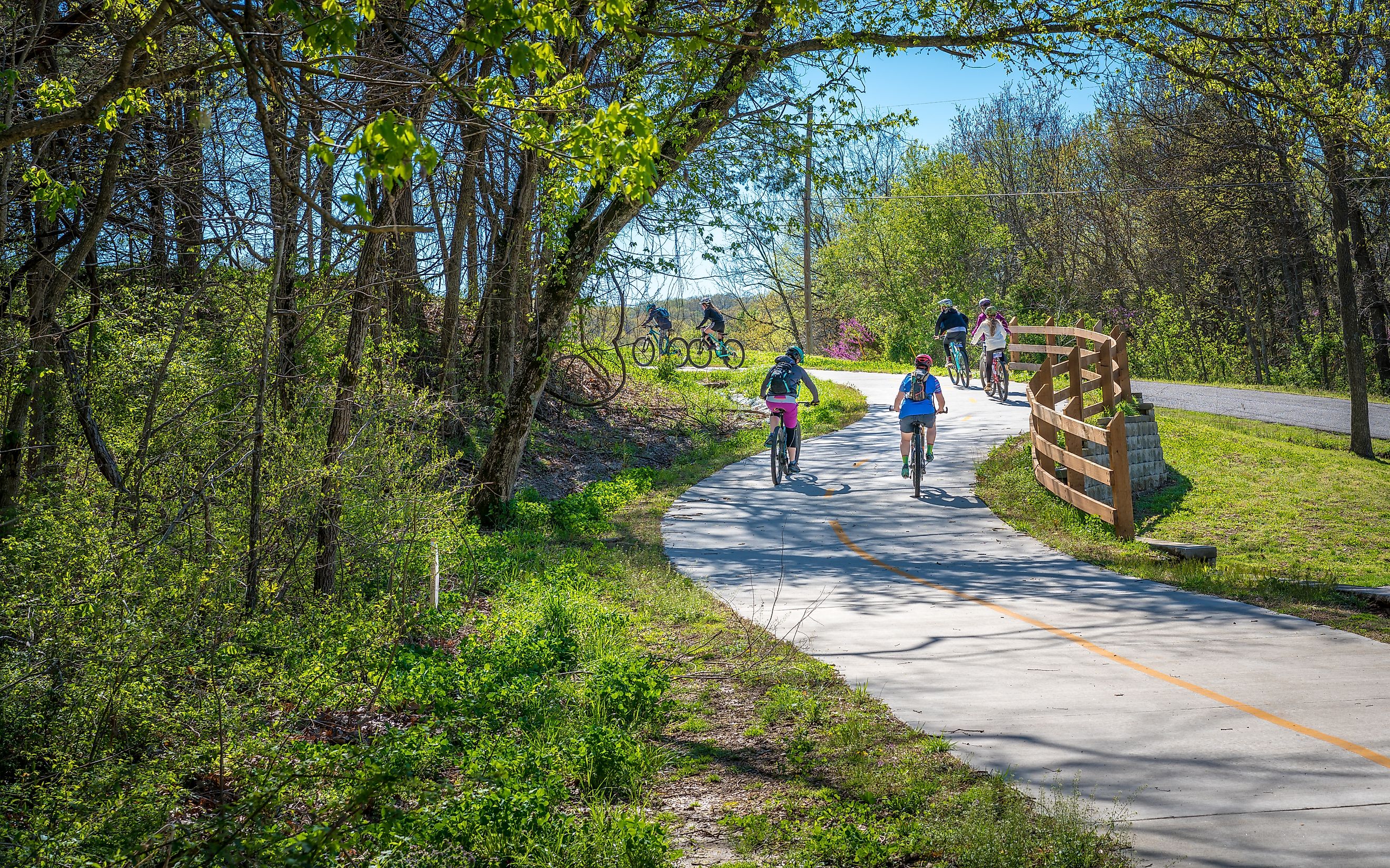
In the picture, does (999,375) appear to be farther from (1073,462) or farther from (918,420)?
(1073,462)

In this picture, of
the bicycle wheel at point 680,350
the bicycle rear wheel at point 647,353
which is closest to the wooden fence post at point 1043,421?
the bicycle rear wheel at point 647,353

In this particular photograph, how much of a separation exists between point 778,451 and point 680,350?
14624 millimetres

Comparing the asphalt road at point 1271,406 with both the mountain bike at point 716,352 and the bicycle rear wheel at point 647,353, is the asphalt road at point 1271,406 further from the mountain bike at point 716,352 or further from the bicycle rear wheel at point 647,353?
the bicycle rear wheel at point 647,353

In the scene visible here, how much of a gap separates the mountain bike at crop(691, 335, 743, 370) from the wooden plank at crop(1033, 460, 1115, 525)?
50.6 ft

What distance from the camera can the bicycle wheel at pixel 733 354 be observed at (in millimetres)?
30734

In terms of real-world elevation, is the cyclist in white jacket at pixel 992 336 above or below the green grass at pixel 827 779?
above

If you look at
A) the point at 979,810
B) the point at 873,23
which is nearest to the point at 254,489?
the point at 979,810

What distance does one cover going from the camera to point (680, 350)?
30.5 metres

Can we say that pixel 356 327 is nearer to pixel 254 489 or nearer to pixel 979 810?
pixel 254 489

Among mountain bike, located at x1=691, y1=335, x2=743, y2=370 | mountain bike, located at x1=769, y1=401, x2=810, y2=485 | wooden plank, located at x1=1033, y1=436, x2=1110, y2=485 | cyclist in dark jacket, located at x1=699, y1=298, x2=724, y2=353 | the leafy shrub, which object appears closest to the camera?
the leafy shrub

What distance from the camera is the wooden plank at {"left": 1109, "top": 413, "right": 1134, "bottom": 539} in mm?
11953

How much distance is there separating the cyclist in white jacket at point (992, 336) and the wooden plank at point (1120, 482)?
452 inches

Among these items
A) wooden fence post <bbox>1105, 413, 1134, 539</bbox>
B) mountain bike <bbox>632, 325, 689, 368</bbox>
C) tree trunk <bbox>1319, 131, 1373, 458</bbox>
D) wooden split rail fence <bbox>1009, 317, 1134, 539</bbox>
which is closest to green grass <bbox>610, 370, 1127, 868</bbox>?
wooden fence post <bbox>1105, 413, 1134, 539</bbox>

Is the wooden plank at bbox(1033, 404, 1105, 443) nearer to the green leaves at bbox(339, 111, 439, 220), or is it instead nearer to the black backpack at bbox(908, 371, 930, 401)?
the black backpack at bbox(908, 371, 930, 401)
